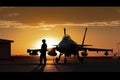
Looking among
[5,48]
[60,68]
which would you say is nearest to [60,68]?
[60,68]

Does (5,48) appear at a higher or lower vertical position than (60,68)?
higher

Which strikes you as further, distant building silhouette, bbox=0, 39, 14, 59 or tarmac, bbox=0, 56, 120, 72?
distant building silhouette, bbox=0, 39, 14, 59

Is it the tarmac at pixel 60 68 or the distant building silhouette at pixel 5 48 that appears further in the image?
the distant building silhouette at pixel 5 48

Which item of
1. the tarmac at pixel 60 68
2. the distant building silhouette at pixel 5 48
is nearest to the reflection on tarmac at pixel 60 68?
the tarmac at pixel 60 68

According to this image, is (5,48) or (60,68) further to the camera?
(5,48)

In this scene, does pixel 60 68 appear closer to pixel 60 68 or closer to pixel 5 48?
pixel 60 68

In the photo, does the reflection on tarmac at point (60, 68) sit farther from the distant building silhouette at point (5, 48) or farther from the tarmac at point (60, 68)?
the distant building silhouette at point (5, 48)

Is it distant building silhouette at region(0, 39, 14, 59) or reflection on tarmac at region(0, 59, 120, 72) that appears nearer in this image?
reflection on tarmac at region(0, 59, 120, 72)

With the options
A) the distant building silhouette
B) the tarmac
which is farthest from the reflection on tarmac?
the distant building silhouette

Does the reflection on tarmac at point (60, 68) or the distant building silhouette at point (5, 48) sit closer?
the reflection on tarmac at point (60, 68)

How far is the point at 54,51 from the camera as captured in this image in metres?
39.9

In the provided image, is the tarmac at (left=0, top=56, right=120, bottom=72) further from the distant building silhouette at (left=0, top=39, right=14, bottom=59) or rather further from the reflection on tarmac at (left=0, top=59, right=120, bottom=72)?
the distant building silhouette at (left=0, top=39, right=14, bottom=59)
